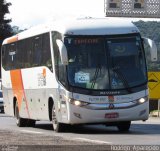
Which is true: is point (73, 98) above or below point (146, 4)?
above

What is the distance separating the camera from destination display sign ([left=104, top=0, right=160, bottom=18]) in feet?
155

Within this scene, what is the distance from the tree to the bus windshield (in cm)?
7851

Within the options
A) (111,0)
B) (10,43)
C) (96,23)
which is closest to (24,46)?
(10,43)

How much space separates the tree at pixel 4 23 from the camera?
101 metres

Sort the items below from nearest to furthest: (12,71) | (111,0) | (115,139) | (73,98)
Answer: (115,139)
(73,98)
(12,71)
(111,0)

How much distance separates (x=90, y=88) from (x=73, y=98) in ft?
1.83

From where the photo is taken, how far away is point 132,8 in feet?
157

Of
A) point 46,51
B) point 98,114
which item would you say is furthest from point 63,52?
point 46,51

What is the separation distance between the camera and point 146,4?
4834cm

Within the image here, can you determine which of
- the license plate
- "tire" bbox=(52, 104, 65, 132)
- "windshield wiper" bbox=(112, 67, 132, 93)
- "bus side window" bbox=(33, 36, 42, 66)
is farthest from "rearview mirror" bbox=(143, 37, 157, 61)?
"bus side window" bbox=(33, 36, 42, 66)

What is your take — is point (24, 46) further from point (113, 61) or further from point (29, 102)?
point (113, 61)

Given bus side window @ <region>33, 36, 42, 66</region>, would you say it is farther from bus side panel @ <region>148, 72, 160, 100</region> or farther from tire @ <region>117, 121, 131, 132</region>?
bus side panel @ <region>148, 72, 160, 100</region>

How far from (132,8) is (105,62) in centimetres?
2638

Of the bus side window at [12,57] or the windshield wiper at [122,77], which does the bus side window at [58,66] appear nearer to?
the windshield wiper at [122,77]
